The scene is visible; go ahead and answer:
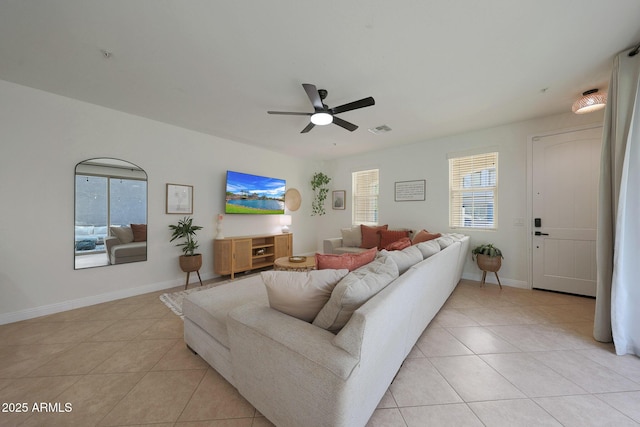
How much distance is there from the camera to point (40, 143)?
263cm

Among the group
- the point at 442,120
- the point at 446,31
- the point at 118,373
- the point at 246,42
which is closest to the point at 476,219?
the point at 442,120

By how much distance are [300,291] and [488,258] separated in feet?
11.7

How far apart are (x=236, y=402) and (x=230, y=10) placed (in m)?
2.64

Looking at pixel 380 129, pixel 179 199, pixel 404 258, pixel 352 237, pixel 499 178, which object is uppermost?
pixel 380 129

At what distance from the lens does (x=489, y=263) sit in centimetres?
354

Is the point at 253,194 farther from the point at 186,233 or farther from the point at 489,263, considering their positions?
the point at 489,263

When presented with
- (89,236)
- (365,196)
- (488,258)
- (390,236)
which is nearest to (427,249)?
(488,258)

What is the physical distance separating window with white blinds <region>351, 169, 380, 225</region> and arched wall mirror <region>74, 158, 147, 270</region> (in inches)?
164

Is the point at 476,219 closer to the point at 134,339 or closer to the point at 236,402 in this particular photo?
the point at 236,402

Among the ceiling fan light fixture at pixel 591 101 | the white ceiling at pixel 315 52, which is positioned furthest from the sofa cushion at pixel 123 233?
the ceiling fan light fixture at pixel 591 101

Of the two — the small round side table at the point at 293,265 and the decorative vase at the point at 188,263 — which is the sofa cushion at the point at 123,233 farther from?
the small round side table at the point at 293,265

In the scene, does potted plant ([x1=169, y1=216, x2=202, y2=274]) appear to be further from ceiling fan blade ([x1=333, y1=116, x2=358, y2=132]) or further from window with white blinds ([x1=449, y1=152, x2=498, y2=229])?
window with white blinds ([x1=449, y1=152, x2=498, y2=229])

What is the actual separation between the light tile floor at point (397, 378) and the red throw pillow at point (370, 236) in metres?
2.19

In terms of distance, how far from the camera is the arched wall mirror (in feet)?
9.48
